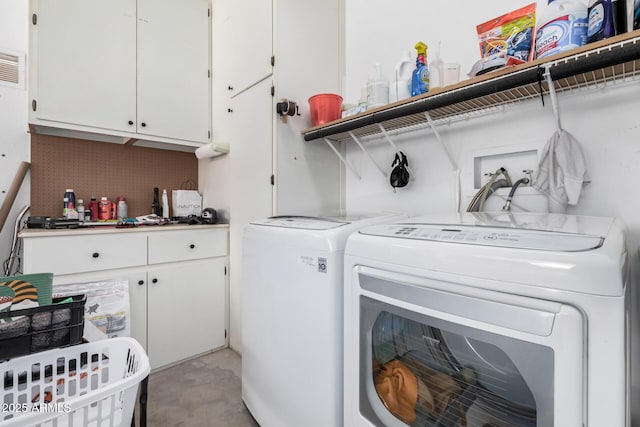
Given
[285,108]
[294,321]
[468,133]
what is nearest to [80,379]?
[294,321]

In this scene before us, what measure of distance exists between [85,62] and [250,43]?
3.65ft

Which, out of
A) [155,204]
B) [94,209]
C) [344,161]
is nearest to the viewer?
[344,161]

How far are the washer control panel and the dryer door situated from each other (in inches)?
4.4

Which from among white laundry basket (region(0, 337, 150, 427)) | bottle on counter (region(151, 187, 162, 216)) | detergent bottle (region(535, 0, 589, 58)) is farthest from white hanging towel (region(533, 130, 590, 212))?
bottle on counter (region(151, 187, 162, 216))

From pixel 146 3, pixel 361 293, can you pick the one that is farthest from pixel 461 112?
pixel 146 3

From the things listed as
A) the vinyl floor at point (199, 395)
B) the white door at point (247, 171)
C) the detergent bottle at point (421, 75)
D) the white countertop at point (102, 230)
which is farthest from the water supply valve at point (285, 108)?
the vinyl floor at point (199, 395)

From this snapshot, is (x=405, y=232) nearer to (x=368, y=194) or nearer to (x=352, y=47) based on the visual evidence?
(x=368, y=194)

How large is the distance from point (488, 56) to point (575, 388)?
1.13 metres

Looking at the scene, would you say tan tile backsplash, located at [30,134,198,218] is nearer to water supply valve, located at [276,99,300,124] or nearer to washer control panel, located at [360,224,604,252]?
water supply valve, located at [276,99,300,124]

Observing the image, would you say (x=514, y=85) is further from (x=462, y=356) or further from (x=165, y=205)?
(x=165, y=205)

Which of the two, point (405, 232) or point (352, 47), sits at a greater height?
point (352, 47)

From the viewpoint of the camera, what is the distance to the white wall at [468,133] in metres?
1.06

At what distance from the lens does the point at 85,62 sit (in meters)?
1.98

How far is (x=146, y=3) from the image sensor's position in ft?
7.23
